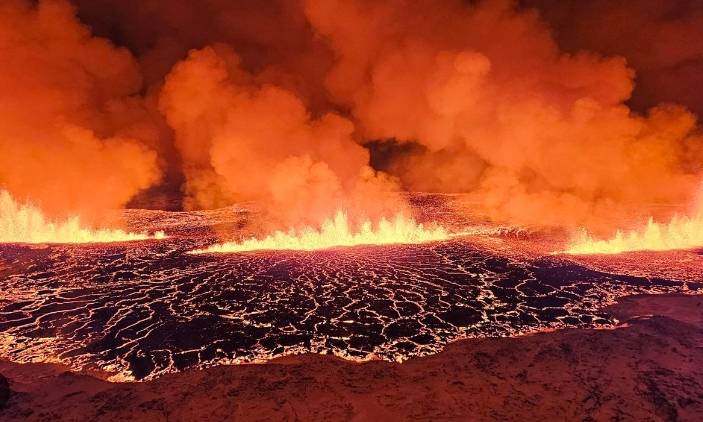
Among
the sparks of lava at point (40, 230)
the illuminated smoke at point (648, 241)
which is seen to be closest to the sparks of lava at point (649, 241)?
the illuminated smoke at point (648, 241)

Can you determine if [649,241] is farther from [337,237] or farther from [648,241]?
[337,237]

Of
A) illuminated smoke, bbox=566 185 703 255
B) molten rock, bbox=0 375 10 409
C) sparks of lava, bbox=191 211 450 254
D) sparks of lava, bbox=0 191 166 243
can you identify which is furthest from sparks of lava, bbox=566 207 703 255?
sparks of lava, bbox=0 191 166 243

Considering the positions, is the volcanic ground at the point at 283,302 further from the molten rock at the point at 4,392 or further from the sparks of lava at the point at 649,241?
the sparks of lava at the point at 649,241

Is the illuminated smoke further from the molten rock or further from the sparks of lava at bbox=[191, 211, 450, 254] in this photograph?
the molten rock

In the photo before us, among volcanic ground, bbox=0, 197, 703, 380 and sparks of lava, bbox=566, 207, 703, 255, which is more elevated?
sparks of lava, bbox=566, 207, 703, 255

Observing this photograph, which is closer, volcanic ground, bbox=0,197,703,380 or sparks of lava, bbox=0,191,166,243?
volcanic ground, bbox=0,197,703,380

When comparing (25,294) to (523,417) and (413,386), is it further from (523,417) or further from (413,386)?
(523,417)
